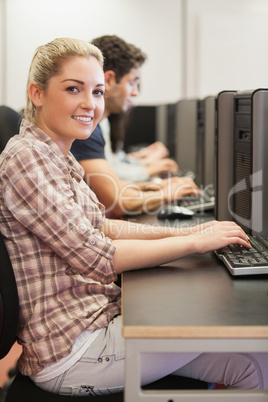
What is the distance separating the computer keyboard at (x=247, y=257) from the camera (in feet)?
3.77

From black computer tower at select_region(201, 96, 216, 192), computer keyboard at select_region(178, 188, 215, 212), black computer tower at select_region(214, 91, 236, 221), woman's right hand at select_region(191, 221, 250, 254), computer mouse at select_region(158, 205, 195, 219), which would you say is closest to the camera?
woman's right hand at select_region(191, 221, 250, 254)

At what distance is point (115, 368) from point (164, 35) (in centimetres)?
466

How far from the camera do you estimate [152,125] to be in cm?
451

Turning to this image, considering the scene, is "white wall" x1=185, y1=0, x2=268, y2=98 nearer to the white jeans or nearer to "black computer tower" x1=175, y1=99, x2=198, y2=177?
"black computer tower" x1=175, y1=99, x2=198, y2=177

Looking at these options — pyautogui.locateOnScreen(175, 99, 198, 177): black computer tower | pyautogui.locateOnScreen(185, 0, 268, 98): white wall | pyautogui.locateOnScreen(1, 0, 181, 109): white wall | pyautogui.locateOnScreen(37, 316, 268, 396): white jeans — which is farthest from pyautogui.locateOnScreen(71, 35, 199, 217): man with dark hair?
pyautogui.locateOnScreen(185, 0, 268, 98): white wall

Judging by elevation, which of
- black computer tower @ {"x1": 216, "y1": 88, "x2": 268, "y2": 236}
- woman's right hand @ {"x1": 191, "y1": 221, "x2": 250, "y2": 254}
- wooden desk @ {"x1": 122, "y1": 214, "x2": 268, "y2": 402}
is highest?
black computer tower @ {"x1": 216, "y1": 88, "x2": 268, "y2": 236}

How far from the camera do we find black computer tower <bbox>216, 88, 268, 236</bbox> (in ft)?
4.63

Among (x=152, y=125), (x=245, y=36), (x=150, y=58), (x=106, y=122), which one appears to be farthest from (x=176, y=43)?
(x=106, y=122)

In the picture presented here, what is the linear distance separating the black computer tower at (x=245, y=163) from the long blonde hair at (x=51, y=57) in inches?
16.4

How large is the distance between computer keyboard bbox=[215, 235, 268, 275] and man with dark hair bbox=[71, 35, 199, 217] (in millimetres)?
682

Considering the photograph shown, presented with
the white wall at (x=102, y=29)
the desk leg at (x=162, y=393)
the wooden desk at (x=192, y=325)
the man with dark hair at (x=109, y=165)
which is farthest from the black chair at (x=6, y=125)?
the white wall at (x=102, y=29)

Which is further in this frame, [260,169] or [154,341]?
[260,169]

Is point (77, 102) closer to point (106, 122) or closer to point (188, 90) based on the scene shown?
point (106, 122)

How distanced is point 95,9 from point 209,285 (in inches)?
179
